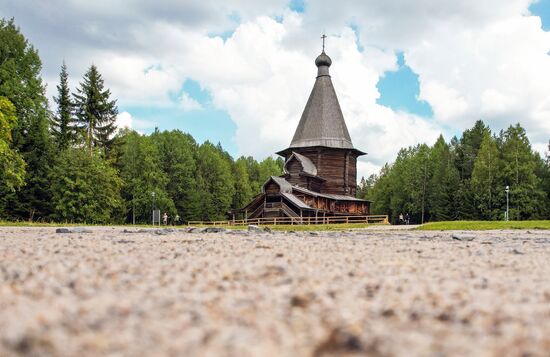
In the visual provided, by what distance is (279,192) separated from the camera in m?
50.5

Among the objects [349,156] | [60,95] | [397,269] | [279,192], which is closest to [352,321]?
[397,269]

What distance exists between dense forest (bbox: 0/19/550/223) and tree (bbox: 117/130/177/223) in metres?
0.14

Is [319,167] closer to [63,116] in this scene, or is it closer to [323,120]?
[323,120]

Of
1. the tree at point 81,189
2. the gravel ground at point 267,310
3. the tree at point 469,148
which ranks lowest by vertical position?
the gravel ground at point 267,310

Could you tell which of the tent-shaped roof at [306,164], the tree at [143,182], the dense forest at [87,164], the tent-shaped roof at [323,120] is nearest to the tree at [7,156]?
the dense forest at [87,164]

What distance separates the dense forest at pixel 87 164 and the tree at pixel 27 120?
0.08 meters

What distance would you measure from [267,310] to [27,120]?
44.0m

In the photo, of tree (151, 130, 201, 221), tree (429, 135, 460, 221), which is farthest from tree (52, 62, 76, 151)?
tree (429, 135, 460, 221)

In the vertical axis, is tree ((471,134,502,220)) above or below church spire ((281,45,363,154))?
below

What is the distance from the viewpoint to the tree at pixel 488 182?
61.0 meters

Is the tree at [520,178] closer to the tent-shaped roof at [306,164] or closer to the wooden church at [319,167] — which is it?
the wooden church at [319,167]

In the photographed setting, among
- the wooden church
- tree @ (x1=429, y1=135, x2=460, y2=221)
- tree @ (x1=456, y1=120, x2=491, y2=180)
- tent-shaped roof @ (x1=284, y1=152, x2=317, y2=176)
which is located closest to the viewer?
the wooden church

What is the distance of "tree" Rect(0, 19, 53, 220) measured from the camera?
3822 cm

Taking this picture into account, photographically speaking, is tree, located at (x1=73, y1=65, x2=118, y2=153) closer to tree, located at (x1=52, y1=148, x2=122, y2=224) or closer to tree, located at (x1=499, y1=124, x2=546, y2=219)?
tree, located at (x1=52, y1=148, x2=122, y2=224)
